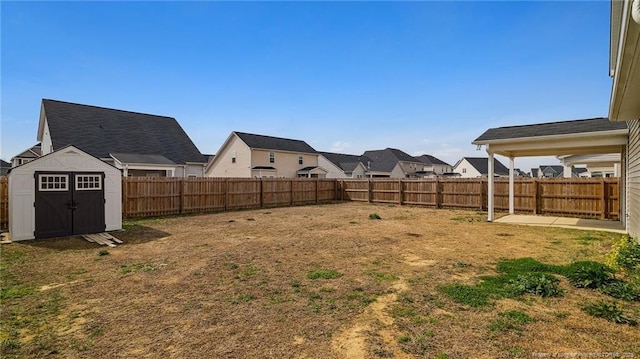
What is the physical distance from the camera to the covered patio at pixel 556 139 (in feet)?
35.3

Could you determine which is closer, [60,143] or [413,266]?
[413,266]

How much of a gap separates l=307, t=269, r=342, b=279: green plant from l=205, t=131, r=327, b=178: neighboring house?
2495 cm

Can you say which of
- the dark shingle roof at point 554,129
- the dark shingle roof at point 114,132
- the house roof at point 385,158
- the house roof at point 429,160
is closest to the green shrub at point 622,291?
the dark shingle roof at point 554,129

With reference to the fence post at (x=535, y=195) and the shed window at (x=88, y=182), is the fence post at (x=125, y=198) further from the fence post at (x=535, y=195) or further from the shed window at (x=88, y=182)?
the fence post at (x=535, y=195)

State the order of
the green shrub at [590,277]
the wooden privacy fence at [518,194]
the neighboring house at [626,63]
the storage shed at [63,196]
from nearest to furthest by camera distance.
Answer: the neighboring house at [626,63] < the green shrub at [590,277] < the storage shed at [63,196] < the wooden privacy fence at [518,194]

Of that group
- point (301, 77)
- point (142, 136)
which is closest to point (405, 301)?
point (301, 77)

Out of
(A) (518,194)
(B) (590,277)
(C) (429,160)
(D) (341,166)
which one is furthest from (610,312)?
(C) (429,160)

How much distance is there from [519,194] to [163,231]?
16287mm

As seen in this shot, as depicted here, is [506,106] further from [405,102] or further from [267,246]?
[267,246]

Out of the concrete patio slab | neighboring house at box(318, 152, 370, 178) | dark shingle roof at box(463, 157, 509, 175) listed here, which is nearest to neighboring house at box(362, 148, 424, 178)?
neighboring house at box(318, 152, 370, 178)

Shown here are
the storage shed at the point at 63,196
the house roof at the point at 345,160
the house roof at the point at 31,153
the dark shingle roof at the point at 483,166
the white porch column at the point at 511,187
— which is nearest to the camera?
the storage shed at the point at 63,196

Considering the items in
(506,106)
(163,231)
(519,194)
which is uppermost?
(506,106)

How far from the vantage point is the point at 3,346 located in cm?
320

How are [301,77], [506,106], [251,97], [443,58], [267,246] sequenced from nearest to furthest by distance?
[267,246], [443,58], [301,77], [506,106], [251,97]
